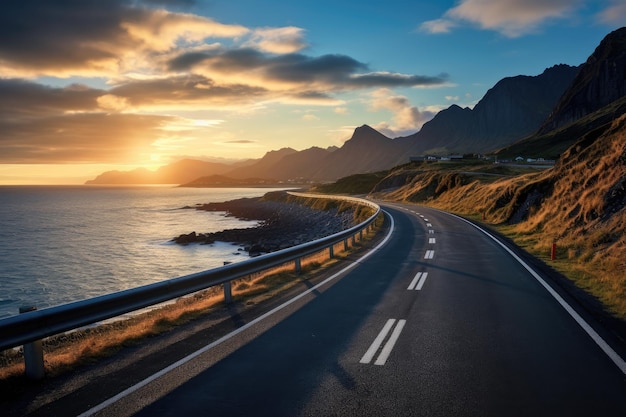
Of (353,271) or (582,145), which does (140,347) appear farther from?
(582,145)

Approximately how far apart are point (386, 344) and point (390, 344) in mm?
62

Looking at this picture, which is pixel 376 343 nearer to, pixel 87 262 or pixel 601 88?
pixel 87 262

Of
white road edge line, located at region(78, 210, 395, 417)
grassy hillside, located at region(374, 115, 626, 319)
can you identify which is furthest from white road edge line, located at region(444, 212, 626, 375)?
white road edge line, located at region(78, 210, 395, 417)

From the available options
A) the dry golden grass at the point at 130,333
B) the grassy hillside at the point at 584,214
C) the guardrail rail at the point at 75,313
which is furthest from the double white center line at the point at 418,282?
the guardrail rail at the point at 75,313

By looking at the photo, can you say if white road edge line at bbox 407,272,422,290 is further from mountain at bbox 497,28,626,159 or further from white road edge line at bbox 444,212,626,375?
mountain at bbox 497,28,626,159

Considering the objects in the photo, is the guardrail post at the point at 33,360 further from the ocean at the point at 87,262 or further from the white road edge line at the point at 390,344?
the ocean at the point at 87,262

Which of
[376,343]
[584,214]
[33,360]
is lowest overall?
[376,343]

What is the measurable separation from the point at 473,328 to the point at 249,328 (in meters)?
3.97

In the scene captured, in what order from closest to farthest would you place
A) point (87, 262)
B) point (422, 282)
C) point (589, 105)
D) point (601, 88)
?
point (422, 282)
point (87, 262)
point (601, 88)
point (589, 105)

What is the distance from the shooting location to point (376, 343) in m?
7.11

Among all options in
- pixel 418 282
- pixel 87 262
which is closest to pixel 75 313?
pixel 418 282

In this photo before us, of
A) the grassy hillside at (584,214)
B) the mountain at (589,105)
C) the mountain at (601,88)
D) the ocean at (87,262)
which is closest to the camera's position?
the grassy hillside at (584,214)

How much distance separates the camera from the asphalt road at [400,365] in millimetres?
4969

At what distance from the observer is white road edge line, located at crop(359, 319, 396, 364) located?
643cm
